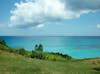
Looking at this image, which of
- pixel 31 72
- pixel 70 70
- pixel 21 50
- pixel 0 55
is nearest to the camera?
pixel 31 72

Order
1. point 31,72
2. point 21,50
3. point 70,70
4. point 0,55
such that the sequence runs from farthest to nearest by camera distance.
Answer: point 21,50
point 0,55
point 70,70
point 31,72

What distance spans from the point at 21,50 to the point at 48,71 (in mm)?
21555

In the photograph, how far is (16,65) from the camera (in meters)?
25.2

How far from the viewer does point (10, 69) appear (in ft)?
76.4

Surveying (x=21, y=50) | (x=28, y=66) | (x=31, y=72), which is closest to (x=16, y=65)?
(x=28, y=66)

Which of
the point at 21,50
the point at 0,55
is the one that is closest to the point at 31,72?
the point at 0,55

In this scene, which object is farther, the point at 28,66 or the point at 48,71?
the point at 28,66

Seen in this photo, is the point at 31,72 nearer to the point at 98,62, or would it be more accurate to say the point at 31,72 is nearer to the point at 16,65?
the point at 16,65

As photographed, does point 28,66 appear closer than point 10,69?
No

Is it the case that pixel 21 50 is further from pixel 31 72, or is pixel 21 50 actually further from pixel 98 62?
pixel 31 72

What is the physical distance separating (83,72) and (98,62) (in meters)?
8.85

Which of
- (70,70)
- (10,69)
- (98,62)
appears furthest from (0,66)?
(98,62)

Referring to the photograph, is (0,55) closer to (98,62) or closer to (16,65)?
(16,65)

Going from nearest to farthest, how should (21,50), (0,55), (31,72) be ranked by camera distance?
(31,72) → (0,55) → (21,50)
